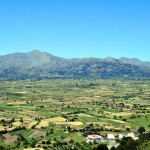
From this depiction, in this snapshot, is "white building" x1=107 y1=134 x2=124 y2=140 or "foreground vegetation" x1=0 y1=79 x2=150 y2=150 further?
"white building" x1=107 y1=134 x2=124 y2=140

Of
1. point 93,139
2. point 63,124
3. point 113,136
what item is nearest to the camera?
point 93,139

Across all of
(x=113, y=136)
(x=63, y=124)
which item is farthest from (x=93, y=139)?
(x=63, y=124)

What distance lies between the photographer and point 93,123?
151250mm

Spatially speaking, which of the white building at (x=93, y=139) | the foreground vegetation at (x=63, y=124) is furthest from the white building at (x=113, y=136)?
the foreground vegetation at (x=63, y=124)

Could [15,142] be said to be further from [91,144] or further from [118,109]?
[118,109]

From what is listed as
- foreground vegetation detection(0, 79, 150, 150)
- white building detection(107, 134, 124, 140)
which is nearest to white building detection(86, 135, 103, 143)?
foreground vegetation detection(0, 79, 150, 150)

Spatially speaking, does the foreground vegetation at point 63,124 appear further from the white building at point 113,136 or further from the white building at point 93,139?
the white building at point 113,136

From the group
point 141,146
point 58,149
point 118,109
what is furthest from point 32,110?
point 141,146

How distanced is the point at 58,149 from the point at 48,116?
217 feet

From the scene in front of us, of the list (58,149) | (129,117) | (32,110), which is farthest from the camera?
(32,110)

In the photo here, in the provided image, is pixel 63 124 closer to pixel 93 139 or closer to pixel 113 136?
pixel 113 136

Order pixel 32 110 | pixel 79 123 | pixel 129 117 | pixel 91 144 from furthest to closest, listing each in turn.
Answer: pixel 32 110
pixel 129 117
pixel 79 123
pixel 91 144

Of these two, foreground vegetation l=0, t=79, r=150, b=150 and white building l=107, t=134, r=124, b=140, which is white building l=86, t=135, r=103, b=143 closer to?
foreground vegetation l=0, t=79, r=150, b=150

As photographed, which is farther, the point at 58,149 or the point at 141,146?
the point at 58,149
